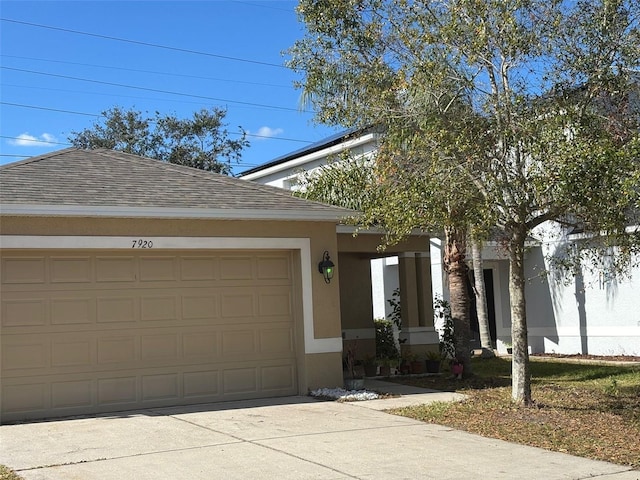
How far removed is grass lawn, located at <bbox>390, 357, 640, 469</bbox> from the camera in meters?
8.85

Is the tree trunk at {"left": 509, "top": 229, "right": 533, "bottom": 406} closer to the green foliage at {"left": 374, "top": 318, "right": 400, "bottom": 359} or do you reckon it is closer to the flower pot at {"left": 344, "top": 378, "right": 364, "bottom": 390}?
the flower pot at {"left": 344, "top": 378, "right": 364, "bottom": 390}

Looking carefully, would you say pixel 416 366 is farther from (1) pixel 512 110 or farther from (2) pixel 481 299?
(1) pixel 512 110

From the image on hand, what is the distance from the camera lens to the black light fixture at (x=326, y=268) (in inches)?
491

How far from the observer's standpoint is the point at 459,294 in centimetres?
1514

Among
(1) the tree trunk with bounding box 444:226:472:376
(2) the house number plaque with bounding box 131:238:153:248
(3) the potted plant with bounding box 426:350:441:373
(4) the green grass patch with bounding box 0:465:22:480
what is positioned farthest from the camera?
(3) the potted plant with bounding box 426:350:441:373

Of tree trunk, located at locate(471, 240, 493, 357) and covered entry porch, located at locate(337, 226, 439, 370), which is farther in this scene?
tree trunk, located at locate(471, 240, 493, 357)

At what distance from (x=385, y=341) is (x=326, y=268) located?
4709mm

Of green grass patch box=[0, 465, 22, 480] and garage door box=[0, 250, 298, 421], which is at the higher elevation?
garage door box=[0, 250, 298, 421]

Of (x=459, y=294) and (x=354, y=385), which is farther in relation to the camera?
(x=459, y=294)

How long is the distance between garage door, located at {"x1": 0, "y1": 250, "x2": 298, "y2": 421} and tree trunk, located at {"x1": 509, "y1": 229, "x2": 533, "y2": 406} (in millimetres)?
3680

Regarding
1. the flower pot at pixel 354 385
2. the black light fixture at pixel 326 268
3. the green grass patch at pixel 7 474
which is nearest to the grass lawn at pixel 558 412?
the flower pot at pixel 354 385

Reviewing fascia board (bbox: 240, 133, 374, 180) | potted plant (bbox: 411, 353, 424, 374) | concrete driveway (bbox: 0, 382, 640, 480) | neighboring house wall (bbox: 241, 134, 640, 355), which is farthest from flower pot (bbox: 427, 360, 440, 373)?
fascia board (bbox: 240, 133, 374, 180)

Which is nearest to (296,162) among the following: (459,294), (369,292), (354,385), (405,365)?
(369,292)

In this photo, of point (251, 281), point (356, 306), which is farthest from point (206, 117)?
point (251, 281)
